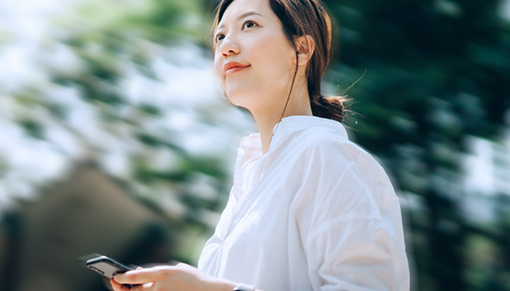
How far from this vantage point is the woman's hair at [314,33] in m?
1.04

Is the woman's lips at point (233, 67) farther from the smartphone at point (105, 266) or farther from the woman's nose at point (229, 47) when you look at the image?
the smartphone at point (105, 266)

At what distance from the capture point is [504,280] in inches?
80.3

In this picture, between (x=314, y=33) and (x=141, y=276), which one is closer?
(x=141, y=276)

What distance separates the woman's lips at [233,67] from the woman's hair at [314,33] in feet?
0.29

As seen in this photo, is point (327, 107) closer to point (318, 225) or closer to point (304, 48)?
point (304, 48)

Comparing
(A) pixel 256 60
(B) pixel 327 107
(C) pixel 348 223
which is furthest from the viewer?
(B) pixel 327 107

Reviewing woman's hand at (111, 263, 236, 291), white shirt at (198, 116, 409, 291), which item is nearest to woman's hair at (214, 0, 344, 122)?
white shirt at (198, 116, 409, 291)

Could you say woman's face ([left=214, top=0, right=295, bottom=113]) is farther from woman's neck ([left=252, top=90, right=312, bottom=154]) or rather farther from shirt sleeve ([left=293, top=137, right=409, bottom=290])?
shirt sleeve ([left=293, top=137, right=409, bottom=290])

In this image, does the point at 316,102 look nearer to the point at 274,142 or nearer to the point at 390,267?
the point at 274,142

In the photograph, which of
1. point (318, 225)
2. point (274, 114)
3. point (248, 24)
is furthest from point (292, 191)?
point (248, 24)

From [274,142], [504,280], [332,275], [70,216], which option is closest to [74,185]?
[70,216]

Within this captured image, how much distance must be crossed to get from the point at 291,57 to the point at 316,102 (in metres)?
0.11

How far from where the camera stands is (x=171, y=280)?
2.65ft

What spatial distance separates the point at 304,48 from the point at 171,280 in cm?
45
